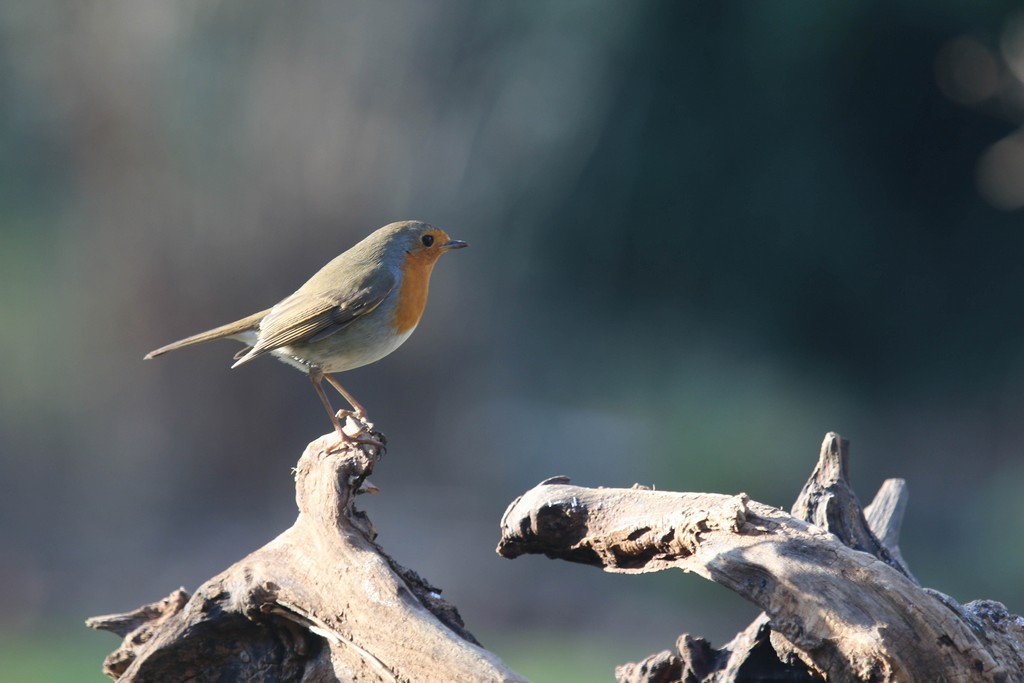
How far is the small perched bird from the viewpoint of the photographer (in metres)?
3.46

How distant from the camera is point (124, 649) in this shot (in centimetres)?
270

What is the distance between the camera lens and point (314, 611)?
235 cm

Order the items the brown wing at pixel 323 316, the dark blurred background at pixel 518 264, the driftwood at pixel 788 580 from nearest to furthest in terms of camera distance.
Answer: the driftwood at pixel 788 580, the brown wing at pixel 323 316, the dark blurred background at pixel 518 264

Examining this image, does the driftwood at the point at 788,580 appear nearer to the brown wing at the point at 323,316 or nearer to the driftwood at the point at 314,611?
the driftwood at the point at 314,611

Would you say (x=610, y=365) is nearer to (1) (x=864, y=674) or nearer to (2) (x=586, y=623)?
(2) (x=586, y=623)

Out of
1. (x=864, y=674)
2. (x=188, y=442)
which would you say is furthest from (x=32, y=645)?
(x=864, y=674)

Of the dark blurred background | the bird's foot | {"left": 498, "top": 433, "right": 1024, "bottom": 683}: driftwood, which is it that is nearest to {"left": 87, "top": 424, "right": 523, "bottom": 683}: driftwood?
the bird's foot

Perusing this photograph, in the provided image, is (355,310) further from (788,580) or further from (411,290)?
(788,580)

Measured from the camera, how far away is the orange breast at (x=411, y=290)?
352 centimetres

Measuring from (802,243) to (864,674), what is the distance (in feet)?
22.7

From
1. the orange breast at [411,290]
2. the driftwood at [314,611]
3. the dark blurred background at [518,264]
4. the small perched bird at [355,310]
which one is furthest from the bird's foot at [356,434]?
the dark blurred background at [518,264]

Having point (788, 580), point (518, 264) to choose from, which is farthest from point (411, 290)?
point (518, 264)

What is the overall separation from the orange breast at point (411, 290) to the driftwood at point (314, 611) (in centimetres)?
94

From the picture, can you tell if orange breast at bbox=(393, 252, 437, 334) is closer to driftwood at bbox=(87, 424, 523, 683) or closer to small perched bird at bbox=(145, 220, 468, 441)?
small perched bird at bbox=(145, 220, 468, 441)
